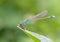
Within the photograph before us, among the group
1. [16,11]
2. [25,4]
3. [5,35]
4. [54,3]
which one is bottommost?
[5,35]

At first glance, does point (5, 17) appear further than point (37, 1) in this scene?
No

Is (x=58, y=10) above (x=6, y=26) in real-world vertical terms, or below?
above

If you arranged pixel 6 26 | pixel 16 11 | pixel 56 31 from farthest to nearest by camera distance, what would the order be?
1. pixel 56 31
2. pixel 16 11
3. pixel 6 26

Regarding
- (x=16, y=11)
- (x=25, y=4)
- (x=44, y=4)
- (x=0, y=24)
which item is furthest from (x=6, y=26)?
(x=44, y=4)

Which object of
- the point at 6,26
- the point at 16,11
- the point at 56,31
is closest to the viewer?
the point at 6,26

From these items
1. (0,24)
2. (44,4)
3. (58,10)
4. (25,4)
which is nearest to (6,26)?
(0,24)

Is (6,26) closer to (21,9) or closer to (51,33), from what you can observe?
(21,9)
